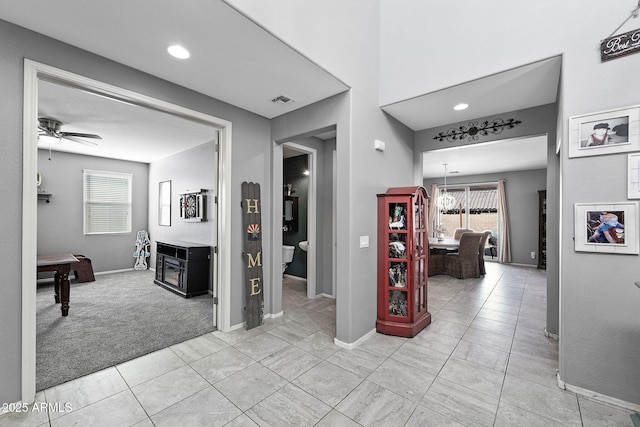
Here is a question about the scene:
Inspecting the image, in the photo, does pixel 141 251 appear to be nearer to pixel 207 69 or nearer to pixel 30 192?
pixel 30 192

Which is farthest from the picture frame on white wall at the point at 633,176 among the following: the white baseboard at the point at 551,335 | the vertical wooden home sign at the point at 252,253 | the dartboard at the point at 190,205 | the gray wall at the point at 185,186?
the dartboard at the point at 190,205

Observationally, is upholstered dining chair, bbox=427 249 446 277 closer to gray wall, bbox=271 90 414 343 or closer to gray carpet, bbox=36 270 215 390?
gray wall, bbox=271 90 414 343

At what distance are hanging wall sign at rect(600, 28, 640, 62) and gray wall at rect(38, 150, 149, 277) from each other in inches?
309

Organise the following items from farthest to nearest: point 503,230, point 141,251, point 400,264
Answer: point 503,230 < point 141,251 < point 400,264

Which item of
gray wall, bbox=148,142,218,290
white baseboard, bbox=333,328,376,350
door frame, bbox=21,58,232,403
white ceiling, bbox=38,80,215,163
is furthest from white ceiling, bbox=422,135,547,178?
door frame, bbox=21,58,232,403

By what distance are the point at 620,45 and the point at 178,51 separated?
10.3 ft

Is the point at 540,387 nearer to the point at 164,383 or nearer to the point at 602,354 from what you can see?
the point at 602,354

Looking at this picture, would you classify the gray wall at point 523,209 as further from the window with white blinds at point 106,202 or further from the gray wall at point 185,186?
the window with white blinds at point 106,202

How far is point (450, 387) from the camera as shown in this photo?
6.72 ft

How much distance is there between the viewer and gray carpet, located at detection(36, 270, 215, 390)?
2.35m

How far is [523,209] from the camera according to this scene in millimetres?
7469

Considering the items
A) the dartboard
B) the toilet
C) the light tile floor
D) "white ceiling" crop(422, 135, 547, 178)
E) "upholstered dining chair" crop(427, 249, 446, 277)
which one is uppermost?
"white ceiling" crop(422, 135, 547, 178)

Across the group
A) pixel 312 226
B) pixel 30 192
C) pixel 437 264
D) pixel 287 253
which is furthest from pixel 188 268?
pixel 437 264

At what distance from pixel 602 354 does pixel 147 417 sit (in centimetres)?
313
